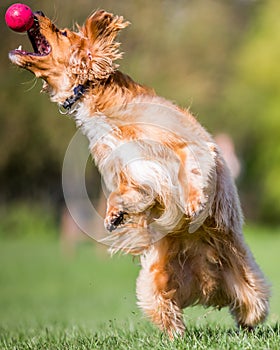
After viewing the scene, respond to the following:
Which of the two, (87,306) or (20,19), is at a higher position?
(20,19)

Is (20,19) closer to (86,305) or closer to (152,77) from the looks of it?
(86,305)

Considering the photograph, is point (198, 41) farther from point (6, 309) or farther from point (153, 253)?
point (153, 253)

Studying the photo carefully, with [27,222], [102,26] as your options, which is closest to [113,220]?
[102,26]

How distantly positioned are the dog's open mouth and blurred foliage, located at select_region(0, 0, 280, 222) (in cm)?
2630

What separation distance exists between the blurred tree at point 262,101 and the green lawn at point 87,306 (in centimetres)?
462

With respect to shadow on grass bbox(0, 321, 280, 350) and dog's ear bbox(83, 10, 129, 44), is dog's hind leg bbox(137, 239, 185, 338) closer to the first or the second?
shadow on grass bbox(0, 321, 280, 350)

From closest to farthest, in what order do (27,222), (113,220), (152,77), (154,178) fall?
(113,220)
(154,178)
(152,77)
(27,222)

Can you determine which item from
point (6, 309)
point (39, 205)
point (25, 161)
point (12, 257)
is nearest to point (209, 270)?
point (6, 309)

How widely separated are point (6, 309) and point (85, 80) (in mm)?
10814

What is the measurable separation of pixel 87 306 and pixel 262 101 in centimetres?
2302

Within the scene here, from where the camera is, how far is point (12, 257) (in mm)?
26453

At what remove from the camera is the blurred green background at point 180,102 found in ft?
103

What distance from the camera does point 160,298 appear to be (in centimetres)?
675

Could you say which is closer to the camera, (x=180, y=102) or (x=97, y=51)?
(x=97, y=51)
